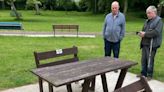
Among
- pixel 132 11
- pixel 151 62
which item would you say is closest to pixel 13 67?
pixel 151 62

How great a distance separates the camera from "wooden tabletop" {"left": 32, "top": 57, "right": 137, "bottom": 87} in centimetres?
423

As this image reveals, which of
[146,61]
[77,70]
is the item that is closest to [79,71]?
[77,70]

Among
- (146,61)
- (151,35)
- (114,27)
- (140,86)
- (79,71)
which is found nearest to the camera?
(140,86)

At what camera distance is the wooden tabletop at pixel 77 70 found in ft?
13.9

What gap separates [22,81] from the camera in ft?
22.6

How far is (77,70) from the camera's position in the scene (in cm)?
469

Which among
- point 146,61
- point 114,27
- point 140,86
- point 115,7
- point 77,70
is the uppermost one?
point 115,7

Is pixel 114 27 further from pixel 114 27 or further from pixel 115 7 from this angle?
pixel 115 7

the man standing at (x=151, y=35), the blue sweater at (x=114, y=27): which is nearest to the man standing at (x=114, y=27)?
the blue sweater at (x=114, y=27)

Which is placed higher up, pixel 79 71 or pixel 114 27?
pixel 114 27

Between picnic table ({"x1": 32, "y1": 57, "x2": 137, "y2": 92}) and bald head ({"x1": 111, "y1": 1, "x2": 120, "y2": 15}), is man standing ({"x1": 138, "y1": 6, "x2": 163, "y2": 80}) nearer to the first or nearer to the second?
bald head ({"x1": 111, "y1": 1, "x2": 120, "y2": 15})

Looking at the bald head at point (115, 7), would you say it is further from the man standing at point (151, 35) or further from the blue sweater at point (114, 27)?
the man standing at point (151, 35)

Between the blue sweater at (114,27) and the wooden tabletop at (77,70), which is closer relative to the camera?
the wooden tabletop at (77,70)

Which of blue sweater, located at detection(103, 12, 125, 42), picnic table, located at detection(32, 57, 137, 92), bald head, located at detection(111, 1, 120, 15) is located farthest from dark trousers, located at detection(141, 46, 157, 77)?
picnic table, located at detection(32, 57, 137, 92)
